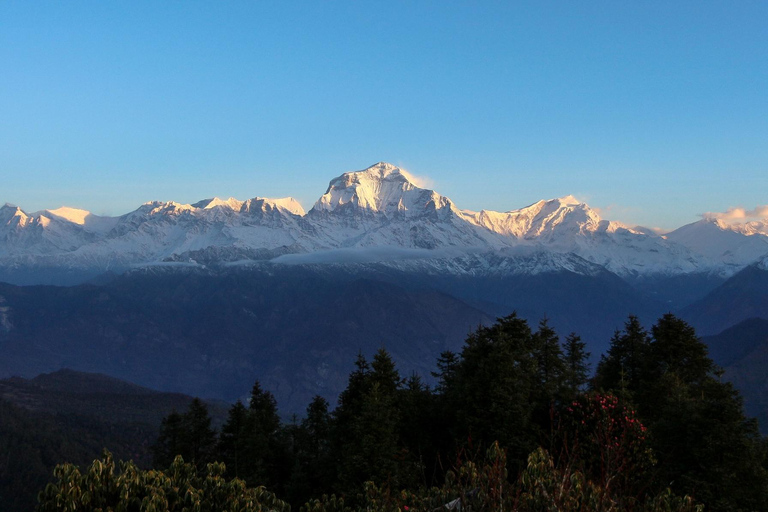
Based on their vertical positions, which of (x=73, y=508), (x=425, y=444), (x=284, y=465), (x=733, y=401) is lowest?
(x=284, y=465)

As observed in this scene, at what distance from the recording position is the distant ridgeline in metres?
26.5

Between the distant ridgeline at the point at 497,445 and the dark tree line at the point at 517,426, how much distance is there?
0.15 meters

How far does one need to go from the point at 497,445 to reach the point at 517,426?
25.4 m

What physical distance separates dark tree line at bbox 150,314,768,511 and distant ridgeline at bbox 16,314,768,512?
15 cm

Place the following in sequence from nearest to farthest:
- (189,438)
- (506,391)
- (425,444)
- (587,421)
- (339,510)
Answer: (339,510) → (587,421) → (506,391) → (425,444) → (189,438)

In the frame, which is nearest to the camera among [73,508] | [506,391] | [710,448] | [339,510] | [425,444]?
[73,508]

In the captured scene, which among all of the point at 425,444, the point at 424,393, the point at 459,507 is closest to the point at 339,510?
the point at 459,507

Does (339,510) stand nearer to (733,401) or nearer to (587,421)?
(587,421)

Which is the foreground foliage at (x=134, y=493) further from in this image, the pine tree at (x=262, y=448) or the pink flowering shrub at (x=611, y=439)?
the pine tree at (x=262, y=448)

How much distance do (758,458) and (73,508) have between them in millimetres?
40257

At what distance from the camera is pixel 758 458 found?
40.8 m

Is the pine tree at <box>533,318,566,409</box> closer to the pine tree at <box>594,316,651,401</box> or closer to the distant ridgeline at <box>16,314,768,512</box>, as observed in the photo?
the distant ridgeline at <box>16,314,768,512</box>

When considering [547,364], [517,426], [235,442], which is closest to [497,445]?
[517,426]

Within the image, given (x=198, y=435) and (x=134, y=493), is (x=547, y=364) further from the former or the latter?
(x=134, y=493)
